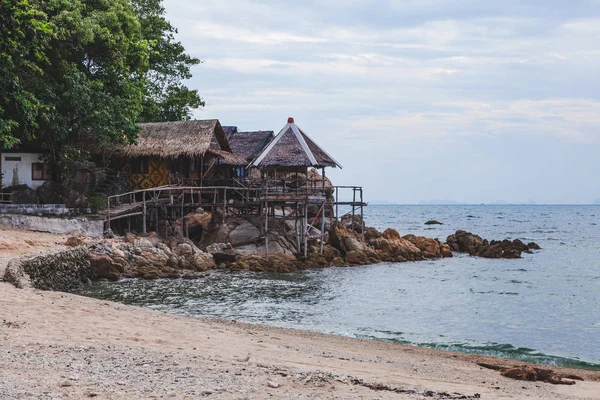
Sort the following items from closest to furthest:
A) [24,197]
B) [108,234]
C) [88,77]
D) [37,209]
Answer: [37,209] < [108,234] < [24,197] < [88,77]

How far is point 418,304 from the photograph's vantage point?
66.1 feet

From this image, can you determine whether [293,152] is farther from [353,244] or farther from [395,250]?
[395,250]

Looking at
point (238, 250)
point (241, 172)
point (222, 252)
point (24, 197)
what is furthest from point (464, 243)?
point (24, 197)

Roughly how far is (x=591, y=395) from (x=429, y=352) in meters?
4.26

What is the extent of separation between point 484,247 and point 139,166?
2026 centimetres

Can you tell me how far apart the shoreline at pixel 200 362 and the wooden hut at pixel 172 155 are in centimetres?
2021

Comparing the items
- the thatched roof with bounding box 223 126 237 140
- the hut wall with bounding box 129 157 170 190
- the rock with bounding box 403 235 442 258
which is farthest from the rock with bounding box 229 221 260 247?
the thatched roof with bounding box 223 126 237 140

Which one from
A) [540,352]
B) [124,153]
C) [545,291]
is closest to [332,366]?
[540,352]

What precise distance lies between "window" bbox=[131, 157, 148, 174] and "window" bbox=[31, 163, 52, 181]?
200 inches

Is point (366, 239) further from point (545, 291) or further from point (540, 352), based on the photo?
point (540, 352)

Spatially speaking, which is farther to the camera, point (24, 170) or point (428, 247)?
point (428, 247)

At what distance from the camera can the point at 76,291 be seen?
1906 cm

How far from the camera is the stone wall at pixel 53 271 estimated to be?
1518cm

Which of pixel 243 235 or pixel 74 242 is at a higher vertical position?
pixel 74 242
